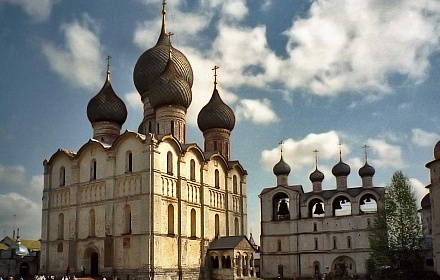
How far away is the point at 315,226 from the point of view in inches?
1661

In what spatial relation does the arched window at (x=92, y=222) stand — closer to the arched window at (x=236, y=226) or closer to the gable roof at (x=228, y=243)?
the gable roof at (x=228, y=243)

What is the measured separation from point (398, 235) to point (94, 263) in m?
18.3

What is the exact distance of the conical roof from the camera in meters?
38.9

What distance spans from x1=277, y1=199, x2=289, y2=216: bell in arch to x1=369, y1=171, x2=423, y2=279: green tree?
14.7m

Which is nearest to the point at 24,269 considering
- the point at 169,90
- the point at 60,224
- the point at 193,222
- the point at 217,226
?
the point at 60,224

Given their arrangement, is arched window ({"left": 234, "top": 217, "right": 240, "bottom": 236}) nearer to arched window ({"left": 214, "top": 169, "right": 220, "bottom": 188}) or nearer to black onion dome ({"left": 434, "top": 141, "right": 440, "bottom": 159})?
arched window ({"left": 214, "top": 169, "right": 220, "bottom": 188})

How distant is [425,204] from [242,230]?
16386mm

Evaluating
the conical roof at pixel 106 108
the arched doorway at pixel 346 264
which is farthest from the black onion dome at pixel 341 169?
the conical roof at pixel 106 108

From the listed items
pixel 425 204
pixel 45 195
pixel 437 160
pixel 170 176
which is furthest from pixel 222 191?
pixel 425 204

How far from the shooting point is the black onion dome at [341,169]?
1702 inches

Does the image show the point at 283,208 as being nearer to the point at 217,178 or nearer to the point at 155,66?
the point at 217,178

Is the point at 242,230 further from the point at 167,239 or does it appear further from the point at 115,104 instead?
the point at 115,104

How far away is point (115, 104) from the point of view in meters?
39.4

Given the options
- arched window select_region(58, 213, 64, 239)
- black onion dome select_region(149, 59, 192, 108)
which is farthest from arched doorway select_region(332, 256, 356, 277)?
arched window select_region(58, 213, 64, 239)
